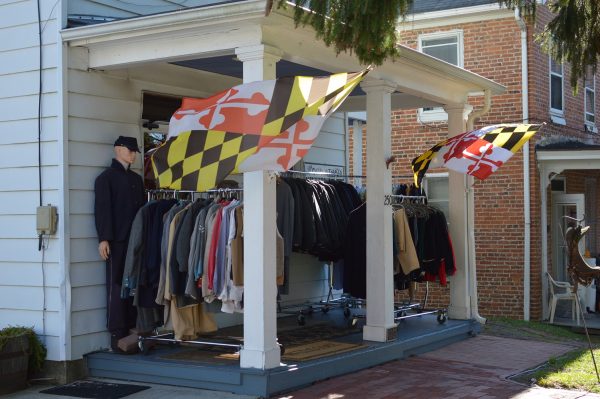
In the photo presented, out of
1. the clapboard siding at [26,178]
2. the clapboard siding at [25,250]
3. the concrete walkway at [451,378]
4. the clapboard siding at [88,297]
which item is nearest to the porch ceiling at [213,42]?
the clapboard siding at [26,178]

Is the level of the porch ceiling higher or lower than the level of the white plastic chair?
higher

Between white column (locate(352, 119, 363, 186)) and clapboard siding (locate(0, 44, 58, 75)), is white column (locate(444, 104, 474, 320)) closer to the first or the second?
white column (locate(352, 119, 363, 186))

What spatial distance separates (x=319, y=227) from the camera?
9.47 meters

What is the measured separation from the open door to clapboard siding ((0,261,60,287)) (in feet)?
35.4

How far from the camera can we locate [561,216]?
16156 mm

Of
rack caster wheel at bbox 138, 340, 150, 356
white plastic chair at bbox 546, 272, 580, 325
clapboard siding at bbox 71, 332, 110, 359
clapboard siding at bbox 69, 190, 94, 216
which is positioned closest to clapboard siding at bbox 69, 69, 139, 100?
clapboard siding at bbox 69, 190, 94, 216

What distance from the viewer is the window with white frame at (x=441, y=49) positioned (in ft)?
50.8

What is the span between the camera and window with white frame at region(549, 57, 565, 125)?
15.8 meters

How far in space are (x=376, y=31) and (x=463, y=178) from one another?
590 centimetres

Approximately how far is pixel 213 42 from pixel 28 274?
295 cm

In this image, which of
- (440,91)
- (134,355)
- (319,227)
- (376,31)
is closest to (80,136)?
(134,355)

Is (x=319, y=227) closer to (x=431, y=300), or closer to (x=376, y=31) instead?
(x=376, y=31)

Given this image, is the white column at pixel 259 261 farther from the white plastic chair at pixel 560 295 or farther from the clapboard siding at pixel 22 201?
the white plastic chair at pixel 560 295

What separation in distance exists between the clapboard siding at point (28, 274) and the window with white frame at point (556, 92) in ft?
35.1
